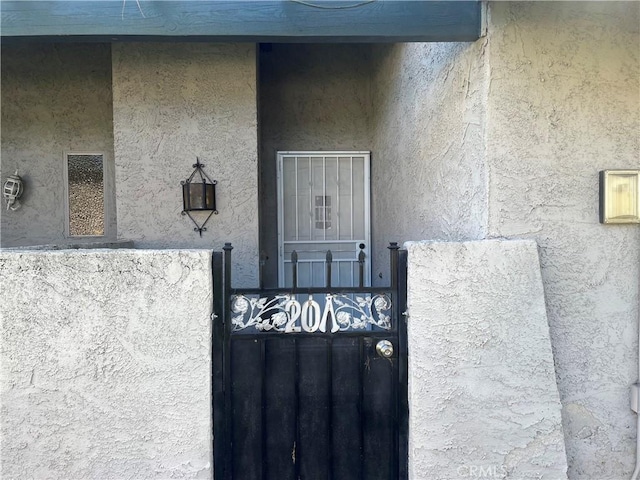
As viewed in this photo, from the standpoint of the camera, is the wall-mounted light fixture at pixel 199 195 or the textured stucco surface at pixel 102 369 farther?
the wall-mounted light fixture at pixel 199 195

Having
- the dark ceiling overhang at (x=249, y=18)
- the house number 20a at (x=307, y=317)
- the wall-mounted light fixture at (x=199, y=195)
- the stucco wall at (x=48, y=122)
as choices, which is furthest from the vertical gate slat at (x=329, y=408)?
the stucco wall at (x=48, y=122)

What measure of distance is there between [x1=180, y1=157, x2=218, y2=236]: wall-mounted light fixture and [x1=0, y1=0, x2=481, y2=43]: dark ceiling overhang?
6.97ft

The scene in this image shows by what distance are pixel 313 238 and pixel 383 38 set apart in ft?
14.2

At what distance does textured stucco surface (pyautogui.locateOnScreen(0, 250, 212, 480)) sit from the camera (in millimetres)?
2652

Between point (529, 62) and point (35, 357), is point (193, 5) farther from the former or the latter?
point (35, 357)

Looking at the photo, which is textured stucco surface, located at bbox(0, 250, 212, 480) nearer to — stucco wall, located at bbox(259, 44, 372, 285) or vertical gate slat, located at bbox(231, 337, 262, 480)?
vertical gate slat, located at bbox(231, 337, 262, 480)

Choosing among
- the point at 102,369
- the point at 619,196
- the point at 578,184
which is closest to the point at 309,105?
the point at 578,184

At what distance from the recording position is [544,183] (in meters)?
3.04

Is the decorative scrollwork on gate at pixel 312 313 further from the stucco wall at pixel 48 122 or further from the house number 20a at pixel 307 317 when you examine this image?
the stucco wall at pixel 48 122

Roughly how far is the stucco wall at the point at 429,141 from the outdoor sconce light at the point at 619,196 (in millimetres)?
899

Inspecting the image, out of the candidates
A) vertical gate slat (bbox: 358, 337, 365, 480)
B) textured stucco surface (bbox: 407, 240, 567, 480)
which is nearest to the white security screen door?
vertical gate slat (bbox: 358, 337, 365, 480)

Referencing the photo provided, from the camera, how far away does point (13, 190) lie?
5844 millimetres

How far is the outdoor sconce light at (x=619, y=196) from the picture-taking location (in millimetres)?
3006

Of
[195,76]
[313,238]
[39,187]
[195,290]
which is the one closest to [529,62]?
[195,290]
